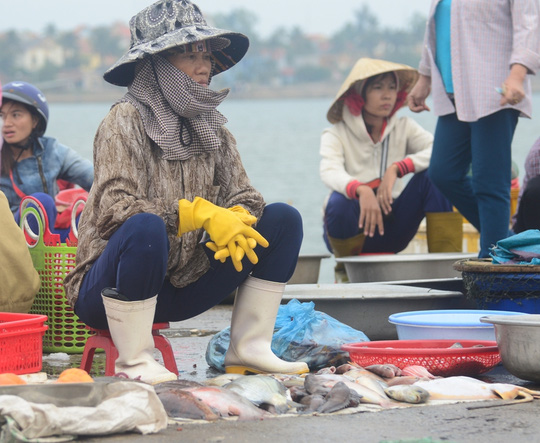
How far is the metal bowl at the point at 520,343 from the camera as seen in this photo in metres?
3.26

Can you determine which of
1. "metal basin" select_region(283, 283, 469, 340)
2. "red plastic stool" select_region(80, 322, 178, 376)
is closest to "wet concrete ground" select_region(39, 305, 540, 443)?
"red plastic stool" select_region(80, 322, 178, 376)

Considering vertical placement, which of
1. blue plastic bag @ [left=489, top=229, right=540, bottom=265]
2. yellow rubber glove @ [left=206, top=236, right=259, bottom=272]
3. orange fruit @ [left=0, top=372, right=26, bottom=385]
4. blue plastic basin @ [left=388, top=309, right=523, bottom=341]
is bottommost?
blue plastic basin @ [left=388, top=309, right=523, bottom=341]

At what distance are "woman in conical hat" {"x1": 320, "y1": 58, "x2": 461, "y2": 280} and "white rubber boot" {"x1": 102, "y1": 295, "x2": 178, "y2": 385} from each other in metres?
3.19

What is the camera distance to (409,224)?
6.72m

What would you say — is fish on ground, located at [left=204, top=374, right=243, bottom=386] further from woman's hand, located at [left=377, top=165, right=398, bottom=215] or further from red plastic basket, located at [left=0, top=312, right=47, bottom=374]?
woman's hand, located at [left=377, top=165, right=398, bottom=215]

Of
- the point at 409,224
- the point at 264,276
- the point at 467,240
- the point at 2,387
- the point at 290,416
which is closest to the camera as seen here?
the point at 2,387

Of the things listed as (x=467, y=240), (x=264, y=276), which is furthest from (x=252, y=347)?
(x=467, y=240)

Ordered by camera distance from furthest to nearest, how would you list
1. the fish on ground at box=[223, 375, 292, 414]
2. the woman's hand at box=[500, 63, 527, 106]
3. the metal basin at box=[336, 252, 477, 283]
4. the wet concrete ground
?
1. the metal basin at box=[336, 252, 477, 283]
2. the woman's hand at box=[500, 63, 527, 106]
3. the fish on ground at box=[223, 375, 292, 414]
4. the wet concrete ground

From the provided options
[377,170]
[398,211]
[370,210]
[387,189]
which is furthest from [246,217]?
[377,170]

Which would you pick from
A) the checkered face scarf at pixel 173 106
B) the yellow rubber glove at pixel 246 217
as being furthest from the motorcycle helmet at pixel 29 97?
the yellow rubber glove at pixel 246 217

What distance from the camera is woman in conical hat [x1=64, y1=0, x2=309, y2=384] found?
3285mm

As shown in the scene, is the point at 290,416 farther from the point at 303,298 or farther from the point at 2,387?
the point at 303,298

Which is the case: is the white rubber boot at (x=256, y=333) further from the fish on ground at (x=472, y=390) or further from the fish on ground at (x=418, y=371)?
the fish on ground at (x=472, y=390)

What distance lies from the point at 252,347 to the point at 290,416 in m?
0.81
